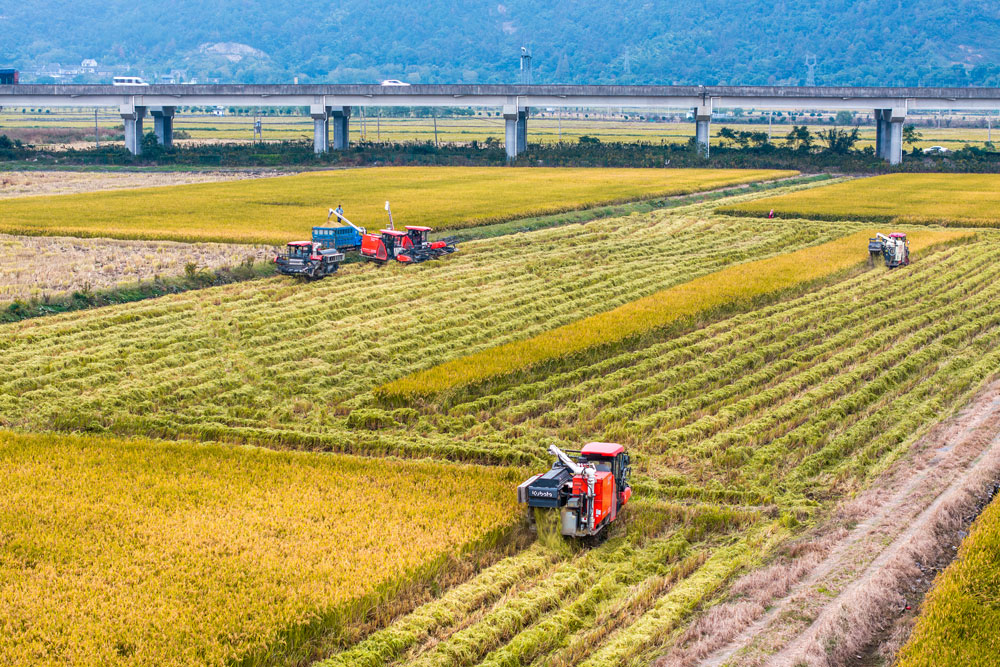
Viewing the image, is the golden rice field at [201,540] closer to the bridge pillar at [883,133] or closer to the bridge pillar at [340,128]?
the bridge pillar at [340,128]

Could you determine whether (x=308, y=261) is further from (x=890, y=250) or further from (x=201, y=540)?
(x=201, y=540)

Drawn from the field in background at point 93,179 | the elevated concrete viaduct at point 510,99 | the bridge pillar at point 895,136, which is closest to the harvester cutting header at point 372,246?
the field in background at point 93,179

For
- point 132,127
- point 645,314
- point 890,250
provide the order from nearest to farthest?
point 645,314, point 890,250, point 132,127

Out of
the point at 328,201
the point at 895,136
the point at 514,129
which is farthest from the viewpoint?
the point at 514,129

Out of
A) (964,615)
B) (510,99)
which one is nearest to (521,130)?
(510,99)

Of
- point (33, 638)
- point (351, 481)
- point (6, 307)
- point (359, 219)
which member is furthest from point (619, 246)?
point (33, 638)

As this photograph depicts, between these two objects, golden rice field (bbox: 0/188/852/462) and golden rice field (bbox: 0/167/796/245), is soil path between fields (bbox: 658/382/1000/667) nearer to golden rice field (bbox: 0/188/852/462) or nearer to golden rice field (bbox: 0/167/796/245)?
golden rice field (bbox: 0/188/852/462)

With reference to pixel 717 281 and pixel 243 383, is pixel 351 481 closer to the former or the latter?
pixel 243 383

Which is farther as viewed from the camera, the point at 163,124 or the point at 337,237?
the point at 163,124
